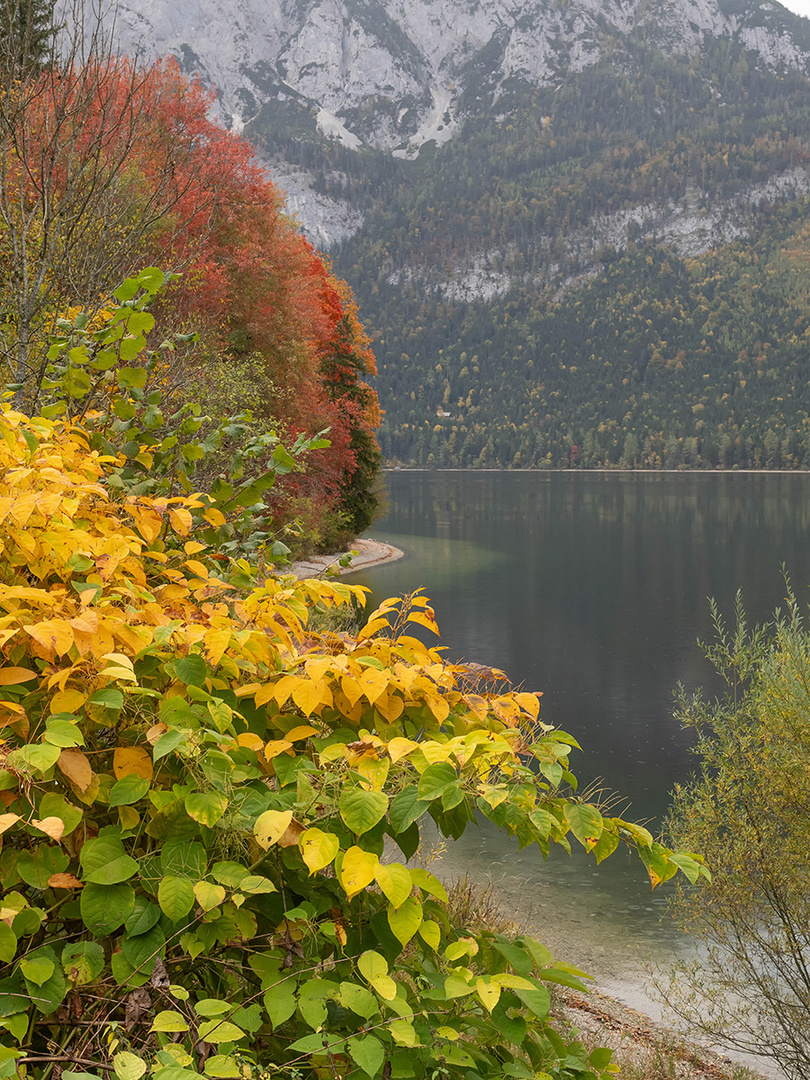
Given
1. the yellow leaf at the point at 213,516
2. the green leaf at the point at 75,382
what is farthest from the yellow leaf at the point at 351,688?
the green leaf at the point at 75,382

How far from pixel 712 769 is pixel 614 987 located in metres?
7.54

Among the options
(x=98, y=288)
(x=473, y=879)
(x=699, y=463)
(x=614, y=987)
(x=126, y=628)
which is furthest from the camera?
(x=699, y=463)

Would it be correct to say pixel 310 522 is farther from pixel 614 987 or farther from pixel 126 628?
pixel 126 628

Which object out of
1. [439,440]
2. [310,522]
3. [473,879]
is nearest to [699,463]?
[439,440]

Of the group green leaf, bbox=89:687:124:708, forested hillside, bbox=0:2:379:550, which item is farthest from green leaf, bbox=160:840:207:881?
forested hillside, bbox=0:2:379:550

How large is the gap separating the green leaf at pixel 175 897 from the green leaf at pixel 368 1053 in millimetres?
425

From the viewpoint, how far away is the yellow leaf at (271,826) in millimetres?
1734

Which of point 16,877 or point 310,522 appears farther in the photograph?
point 310,522

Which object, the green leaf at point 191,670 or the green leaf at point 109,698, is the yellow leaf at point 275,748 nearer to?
the green leaf at point 191,670

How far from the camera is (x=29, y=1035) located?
1.80 metres

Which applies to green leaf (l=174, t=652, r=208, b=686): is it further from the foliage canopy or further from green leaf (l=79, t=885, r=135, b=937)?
green leaf (l=79, t=885, r=135, b=937)

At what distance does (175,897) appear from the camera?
5.81 ft

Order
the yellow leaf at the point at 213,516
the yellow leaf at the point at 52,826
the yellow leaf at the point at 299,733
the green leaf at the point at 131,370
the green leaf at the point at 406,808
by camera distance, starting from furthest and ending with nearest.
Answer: the green leaf at the point at 131,370 → the yellow leaf at the point at 213,516 → the yellow leaf at the point at 299,733 → the green leaf at the point at 406,808 → the yellow leaf at the point at 52,826

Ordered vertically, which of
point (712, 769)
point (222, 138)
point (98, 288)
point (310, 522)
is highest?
point (222, 138)
